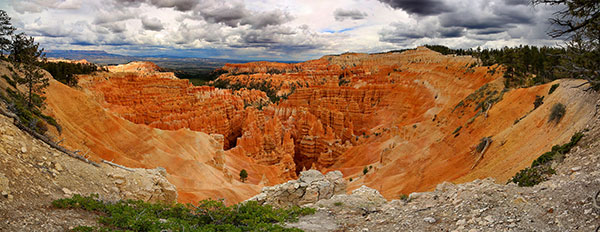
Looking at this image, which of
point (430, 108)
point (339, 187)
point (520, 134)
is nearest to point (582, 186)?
point (339, 187)

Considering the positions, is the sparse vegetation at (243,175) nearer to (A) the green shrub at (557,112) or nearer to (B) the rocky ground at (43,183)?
(B) the rocky ground at (43,183)

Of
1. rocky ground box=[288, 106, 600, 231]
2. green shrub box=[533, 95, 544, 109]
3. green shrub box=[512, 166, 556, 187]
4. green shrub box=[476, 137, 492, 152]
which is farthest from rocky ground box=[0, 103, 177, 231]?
green shrub box=[533, 95, 544, 109]

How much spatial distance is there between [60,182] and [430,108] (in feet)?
184

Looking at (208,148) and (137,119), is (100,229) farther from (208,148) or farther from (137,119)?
(137,119)

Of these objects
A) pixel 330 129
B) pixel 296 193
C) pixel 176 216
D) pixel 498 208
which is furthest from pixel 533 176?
pixel 330 129

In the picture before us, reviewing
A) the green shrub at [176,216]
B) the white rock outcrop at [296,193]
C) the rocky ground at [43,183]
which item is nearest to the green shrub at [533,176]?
the green shrub at [176,216]

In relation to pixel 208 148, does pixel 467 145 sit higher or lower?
higher

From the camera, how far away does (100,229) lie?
6.86m

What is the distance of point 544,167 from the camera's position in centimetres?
1016

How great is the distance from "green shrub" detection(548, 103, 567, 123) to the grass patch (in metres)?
5.34

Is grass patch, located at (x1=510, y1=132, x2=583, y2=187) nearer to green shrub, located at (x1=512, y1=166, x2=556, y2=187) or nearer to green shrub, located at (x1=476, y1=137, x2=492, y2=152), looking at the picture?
green shrub, located at (x1=512, y1=166, x2=556, y2=187)

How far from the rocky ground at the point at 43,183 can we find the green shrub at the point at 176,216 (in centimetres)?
38

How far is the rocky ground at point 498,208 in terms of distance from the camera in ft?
21.4

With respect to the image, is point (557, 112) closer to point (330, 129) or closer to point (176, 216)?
point (176, 216)
